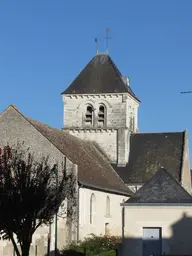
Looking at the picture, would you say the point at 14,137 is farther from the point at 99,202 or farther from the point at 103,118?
the point at 103,118

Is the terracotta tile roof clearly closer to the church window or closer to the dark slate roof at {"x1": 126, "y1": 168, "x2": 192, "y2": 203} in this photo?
the church window

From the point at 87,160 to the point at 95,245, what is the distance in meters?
6.66

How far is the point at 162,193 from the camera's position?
84.5ft

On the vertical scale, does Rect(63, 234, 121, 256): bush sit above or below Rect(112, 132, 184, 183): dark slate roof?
below

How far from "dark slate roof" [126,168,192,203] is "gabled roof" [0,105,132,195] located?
465cm

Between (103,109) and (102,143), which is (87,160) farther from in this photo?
(103,109)

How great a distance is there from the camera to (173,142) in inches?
1578

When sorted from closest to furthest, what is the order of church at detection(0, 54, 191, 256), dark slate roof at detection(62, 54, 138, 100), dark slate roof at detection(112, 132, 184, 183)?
church at detection(0, 54, 191, 256) < dark slate roof at detection(112, 132, 184, 183) < dark slate roof at detection(62, 54, 138, 100)

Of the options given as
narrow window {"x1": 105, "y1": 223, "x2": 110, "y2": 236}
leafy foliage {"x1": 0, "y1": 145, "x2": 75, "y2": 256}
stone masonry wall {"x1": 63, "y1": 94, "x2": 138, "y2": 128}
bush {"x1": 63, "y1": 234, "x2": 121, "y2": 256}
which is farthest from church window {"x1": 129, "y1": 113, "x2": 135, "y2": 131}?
leafy foliage {"x1": 0, "y1": 145, "x2": 75, "y2": 256}

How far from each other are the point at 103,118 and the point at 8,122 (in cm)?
1006

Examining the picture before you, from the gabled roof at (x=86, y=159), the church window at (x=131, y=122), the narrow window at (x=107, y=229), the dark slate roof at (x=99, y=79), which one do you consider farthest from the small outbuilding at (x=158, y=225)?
the church window at (x=131, y=122)

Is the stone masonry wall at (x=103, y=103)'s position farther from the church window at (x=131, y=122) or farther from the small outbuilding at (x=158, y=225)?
the small outbuilding at (x=158, y=225)

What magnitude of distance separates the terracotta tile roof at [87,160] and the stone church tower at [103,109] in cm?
111

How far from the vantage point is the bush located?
28042 mm
